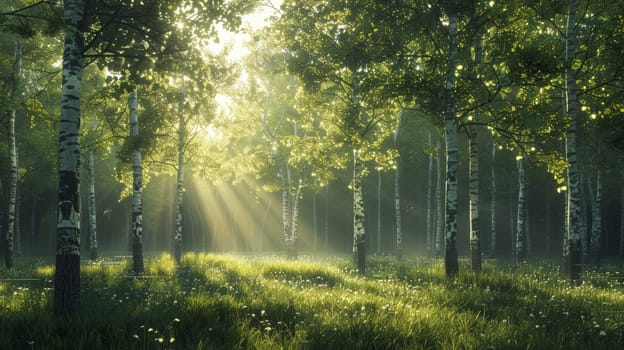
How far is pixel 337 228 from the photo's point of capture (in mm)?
56688

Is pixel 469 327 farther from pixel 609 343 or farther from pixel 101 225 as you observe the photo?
pixel 101 225

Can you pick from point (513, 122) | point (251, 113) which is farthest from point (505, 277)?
point (251, 113)

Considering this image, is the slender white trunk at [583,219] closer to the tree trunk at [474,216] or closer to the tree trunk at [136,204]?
the tree trunk at [474,216]

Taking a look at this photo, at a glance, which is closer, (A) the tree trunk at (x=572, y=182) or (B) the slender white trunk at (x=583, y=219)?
(A) the tree trunk at (x=572, y=182)

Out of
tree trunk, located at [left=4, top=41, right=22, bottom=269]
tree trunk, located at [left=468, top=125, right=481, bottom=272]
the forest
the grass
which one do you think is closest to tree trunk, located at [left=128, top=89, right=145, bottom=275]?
the forest

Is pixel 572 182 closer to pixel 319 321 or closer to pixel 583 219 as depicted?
pixel 319 321

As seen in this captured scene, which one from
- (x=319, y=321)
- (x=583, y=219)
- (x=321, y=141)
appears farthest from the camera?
(x=583, y=219)

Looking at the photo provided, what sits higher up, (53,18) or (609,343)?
(53,18)

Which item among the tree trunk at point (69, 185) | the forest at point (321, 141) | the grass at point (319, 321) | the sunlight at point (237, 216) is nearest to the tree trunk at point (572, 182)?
the forest at point (321, 141)

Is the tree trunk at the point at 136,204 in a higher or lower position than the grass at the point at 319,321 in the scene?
higher

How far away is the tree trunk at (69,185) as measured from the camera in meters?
7.28

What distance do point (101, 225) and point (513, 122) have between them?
5443 centimetres

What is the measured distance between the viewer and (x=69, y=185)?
295 inches

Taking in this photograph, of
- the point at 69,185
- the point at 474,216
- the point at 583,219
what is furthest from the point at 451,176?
the point at 583,219
